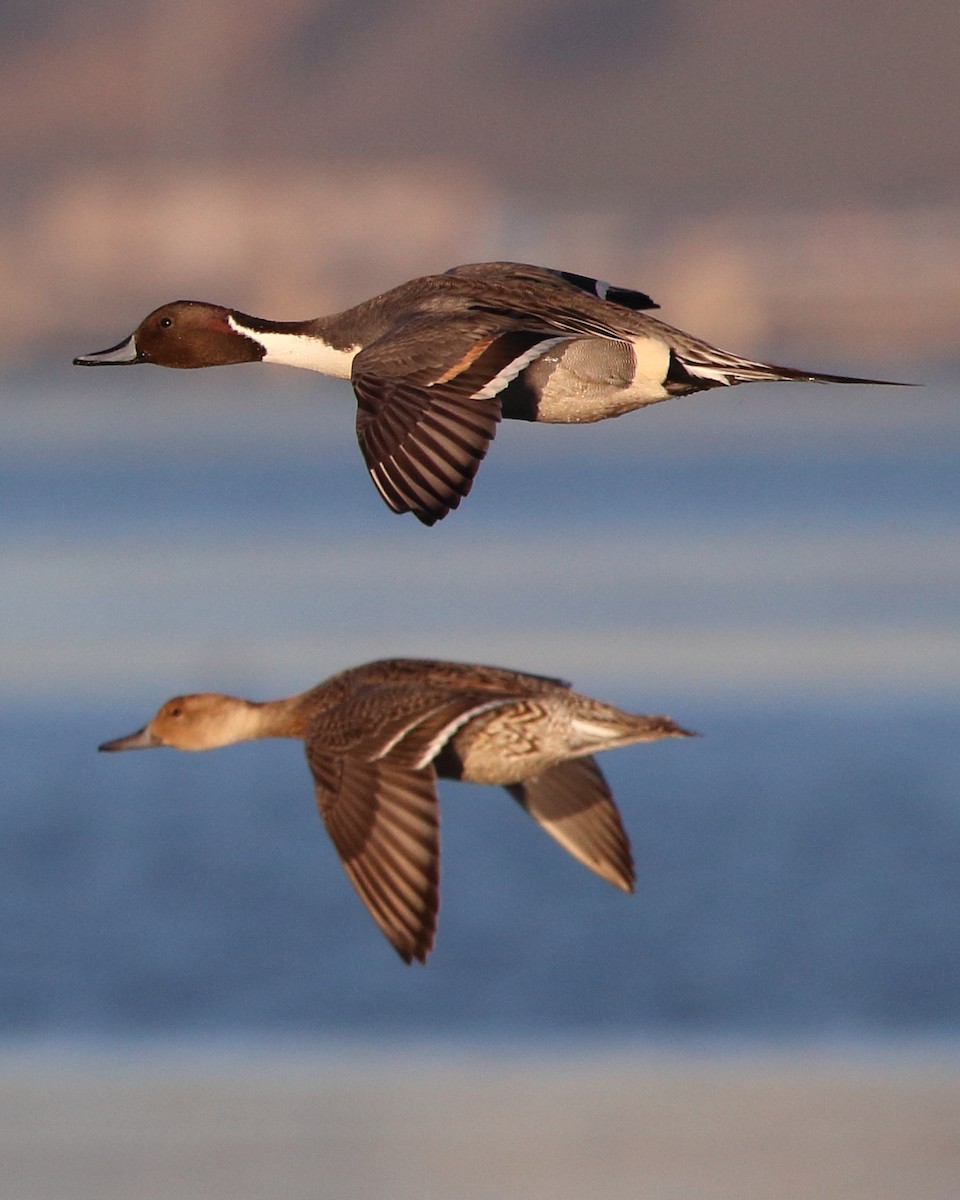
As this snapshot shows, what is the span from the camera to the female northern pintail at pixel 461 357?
5422 mm

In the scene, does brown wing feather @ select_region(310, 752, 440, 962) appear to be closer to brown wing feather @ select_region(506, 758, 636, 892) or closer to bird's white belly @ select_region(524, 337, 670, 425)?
brown wing feather @ select_region(506, 758, 636, 892)

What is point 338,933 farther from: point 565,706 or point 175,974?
point 565,706

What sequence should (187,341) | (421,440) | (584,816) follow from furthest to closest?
(187,341) < (584,816) < (421,440)

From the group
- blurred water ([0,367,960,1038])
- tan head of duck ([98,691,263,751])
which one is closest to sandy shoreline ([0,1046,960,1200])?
blurred water ([0,367,960,1038])

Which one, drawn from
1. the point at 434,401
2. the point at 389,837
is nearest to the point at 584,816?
the point at 389,837

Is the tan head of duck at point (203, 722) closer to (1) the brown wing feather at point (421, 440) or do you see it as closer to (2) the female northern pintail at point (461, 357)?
(2) the female northern pintail at point (461, 357)

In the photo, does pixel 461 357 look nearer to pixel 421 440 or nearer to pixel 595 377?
pixel 421 440

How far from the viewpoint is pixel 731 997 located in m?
12.9

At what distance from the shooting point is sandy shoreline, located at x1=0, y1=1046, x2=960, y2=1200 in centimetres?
1111

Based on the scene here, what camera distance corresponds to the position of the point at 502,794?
16.9 meters

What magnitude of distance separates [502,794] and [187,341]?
407 inches

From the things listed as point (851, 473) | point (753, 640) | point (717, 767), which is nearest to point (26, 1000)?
point (717, 767)

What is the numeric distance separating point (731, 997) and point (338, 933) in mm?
2292

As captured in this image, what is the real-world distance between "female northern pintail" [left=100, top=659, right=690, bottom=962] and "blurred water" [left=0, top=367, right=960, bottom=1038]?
22.1 ft
